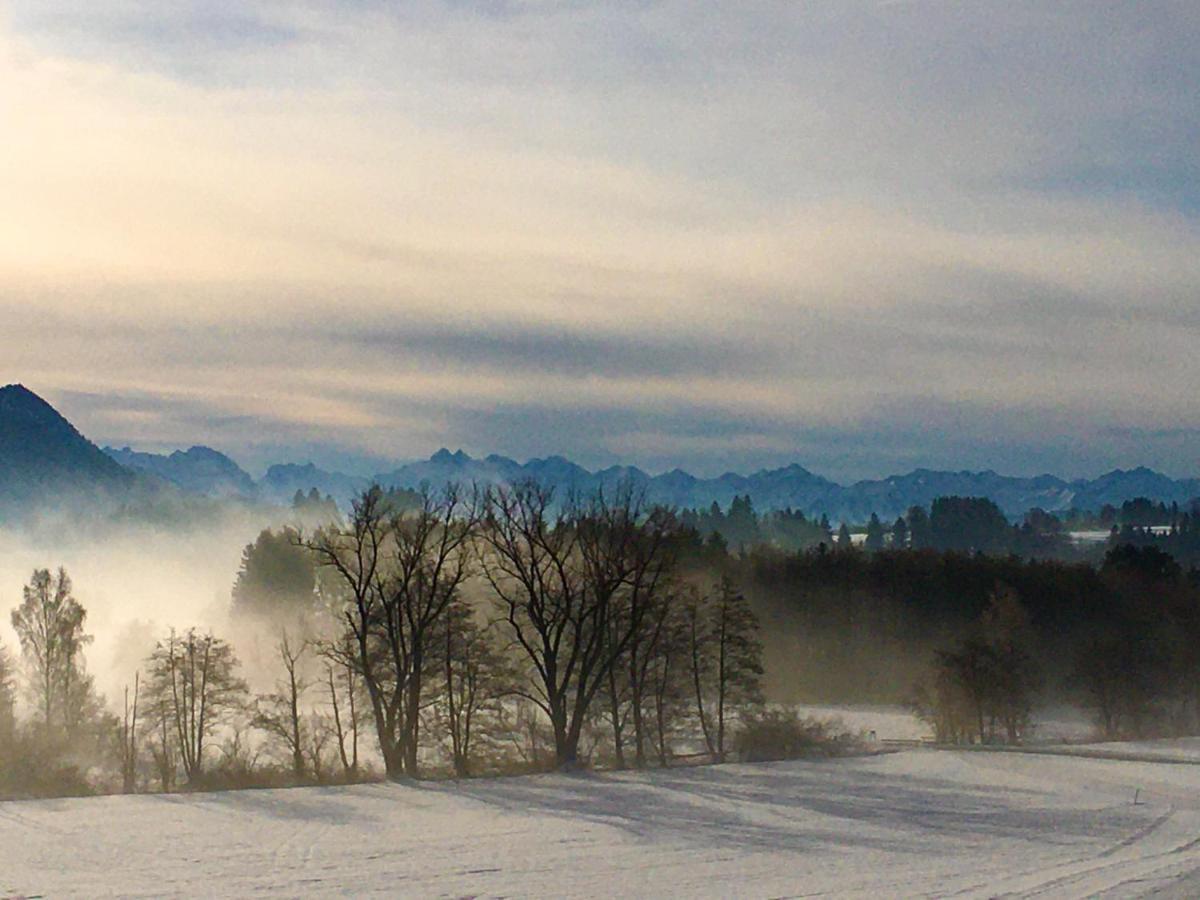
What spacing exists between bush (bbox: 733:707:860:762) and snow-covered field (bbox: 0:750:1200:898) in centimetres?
541

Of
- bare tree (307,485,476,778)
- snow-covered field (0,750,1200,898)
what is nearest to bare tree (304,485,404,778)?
bare tree (307,485,476,778)

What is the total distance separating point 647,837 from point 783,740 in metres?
19.2

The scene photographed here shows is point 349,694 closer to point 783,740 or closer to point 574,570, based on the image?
point 574,570

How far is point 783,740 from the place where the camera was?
4750 centimetres

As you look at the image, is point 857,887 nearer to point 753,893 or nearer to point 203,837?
point 753,893

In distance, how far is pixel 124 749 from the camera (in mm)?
50625

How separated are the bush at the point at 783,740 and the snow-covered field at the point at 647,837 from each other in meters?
5.41

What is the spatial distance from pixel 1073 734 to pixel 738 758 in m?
33.4

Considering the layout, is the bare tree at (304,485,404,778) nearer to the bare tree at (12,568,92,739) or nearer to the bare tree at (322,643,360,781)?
the bare tree at (322,643,360,781)

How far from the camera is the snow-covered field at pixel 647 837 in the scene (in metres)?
23.7

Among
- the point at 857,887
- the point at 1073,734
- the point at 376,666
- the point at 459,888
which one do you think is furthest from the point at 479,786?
the point at 1073,734

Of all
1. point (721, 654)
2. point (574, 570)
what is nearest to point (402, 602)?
point (574, 570)

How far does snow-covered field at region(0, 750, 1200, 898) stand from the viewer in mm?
23672

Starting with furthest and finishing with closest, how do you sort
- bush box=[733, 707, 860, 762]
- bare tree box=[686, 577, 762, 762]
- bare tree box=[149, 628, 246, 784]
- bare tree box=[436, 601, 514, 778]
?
bare tree box=[686, 577, 762, 762], bare tree box=[149, 628, 246, 784], bush box=[733, 707, 860, 762], bare tree box=[436, 601, 514, 778]
